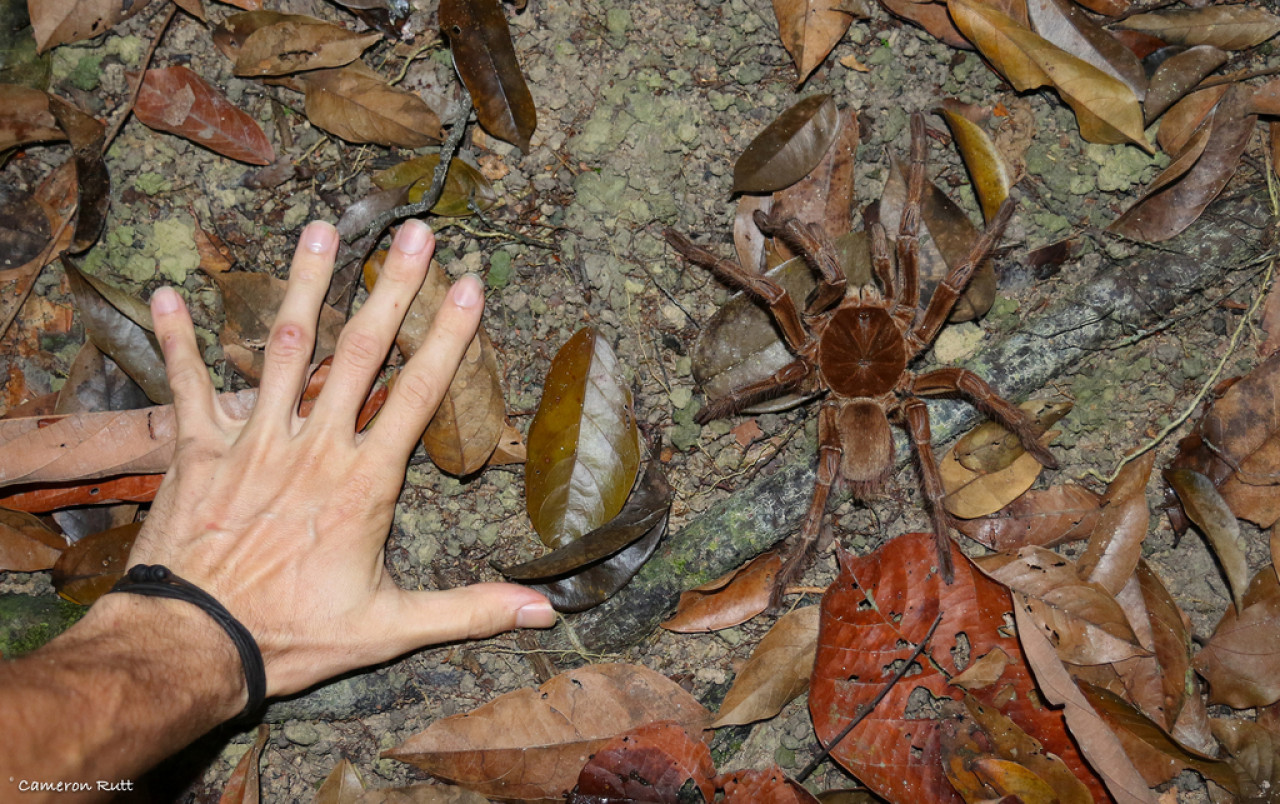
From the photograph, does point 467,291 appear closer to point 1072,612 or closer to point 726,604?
point 726,604

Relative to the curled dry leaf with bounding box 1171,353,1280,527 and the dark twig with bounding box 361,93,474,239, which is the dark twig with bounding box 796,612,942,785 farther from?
the dark twig with bounding box 361,93,474,239

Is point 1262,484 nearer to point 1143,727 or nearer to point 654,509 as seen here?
point 1143,727

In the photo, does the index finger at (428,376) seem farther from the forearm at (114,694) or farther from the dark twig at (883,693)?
the dark twig at (883,693)

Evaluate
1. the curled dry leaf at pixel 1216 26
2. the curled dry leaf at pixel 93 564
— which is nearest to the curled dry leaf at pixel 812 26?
the curled dry leaf at pixel 1216 26

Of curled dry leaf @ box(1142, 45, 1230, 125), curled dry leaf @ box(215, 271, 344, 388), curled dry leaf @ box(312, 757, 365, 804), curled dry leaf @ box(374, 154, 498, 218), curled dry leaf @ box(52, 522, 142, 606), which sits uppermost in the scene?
curled dry leaf @ box(1142, 45, 1230, 125)

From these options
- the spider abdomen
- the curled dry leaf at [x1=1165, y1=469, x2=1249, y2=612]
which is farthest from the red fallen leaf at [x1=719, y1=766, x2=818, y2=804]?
the curled dry leaf at [x1=1165, y1=469, x2=1249, y2=612]

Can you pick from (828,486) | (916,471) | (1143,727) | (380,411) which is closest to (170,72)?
(380,411)

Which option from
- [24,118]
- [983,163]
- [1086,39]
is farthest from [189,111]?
[1086,39]
